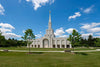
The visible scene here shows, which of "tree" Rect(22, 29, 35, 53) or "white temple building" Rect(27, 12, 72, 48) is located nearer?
"tree" Rect(22, 29, 35, 53)

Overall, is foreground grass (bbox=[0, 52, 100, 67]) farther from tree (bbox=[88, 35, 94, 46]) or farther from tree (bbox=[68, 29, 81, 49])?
tree (bbox=[88, 35, 94, 46])

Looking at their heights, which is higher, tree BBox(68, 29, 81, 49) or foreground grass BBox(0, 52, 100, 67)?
tree BBox(68, 29, 81, 49)

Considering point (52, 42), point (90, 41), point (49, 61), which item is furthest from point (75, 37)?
point (90, 41)

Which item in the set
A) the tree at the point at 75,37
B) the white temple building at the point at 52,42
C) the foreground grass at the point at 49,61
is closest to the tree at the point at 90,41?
the white temple building at the point at 52,42

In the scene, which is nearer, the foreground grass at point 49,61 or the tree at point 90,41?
the foreground grass at point 49,61

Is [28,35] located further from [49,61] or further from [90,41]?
[90,41]

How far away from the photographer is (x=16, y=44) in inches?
3371

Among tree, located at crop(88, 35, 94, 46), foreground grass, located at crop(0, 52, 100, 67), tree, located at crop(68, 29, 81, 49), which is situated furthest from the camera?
tree, located at crop(88, 35, 94, 46)

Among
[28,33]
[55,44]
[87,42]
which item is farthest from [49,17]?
[28,33]

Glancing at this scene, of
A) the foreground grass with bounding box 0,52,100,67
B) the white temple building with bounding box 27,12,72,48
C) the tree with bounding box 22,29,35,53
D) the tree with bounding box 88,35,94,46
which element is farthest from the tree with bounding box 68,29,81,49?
the tree with bounding box 88,35,94,46

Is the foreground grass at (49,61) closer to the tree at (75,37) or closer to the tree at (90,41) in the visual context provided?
the tree at (75,37)

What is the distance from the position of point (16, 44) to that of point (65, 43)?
58427 millimetres

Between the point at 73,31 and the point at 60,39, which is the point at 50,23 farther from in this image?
the point at 73,31

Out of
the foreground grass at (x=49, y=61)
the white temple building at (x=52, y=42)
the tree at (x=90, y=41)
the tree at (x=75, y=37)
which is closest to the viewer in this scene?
the foreground grass at (x=49, y=61)
